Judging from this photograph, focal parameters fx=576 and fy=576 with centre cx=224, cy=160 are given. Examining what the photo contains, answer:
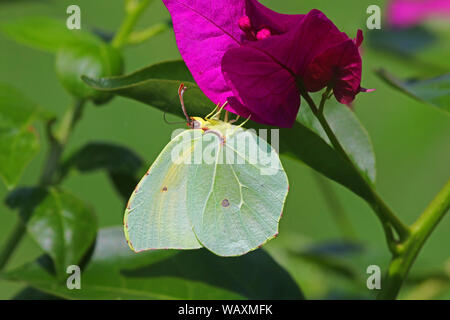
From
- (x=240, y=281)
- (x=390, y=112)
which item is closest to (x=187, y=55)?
(x=240, y=281)

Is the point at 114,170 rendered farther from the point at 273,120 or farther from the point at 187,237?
the point at 273,120

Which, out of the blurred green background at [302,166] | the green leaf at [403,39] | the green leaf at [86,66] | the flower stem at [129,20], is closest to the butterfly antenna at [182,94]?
the green leaf at [86,66]

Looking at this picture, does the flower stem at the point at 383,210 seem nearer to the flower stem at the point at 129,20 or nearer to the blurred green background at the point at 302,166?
the flower stem at the point at 129,20

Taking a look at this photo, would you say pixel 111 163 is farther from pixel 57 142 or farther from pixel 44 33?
pixel 44 33

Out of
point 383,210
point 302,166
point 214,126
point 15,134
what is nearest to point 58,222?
point 15,134

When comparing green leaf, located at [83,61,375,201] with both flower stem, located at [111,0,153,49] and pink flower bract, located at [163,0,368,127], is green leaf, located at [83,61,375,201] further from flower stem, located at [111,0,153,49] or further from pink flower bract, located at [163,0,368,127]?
flower stem, located at [111,0,153,49]

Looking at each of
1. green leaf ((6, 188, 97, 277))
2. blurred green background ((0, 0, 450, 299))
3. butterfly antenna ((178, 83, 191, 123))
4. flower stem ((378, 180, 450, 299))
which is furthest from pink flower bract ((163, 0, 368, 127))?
blurred green background ((0, 0, 450, 299))
